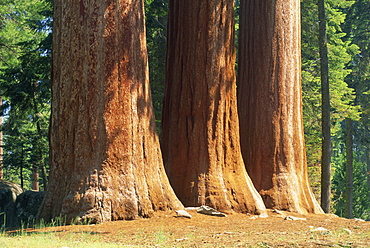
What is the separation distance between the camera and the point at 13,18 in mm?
26484

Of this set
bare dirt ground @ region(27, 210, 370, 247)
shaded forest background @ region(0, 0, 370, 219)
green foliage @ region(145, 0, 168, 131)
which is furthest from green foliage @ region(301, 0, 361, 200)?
bare dirt ground @ region(27, 210, 370, 247)

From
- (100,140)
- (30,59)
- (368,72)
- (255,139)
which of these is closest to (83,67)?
(100,140)

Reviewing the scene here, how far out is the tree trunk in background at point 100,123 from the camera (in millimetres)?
6965

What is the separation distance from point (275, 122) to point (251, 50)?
1667 mm

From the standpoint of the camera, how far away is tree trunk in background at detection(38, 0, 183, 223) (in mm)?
6965

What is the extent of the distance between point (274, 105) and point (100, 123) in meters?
4.25

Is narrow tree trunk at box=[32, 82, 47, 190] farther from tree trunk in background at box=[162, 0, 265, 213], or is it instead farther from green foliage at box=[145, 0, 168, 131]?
tree trunk in background at box=[162, 0, 265, 213]

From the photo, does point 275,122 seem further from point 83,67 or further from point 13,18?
point 13,18

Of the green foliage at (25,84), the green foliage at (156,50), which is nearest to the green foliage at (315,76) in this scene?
the green foliage at (156,50)

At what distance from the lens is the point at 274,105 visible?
10.0 metres

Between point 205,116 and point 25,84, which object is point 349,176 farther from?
point 205,116

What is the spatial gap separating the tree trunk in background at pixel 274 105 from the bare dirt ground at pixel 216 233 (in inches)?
84.5

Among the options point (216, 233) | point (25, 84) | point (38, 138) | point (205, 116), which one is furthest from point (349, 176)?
point (216, 233)

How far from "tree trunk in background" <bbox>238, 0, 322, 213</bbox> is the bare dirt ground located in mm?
2147
